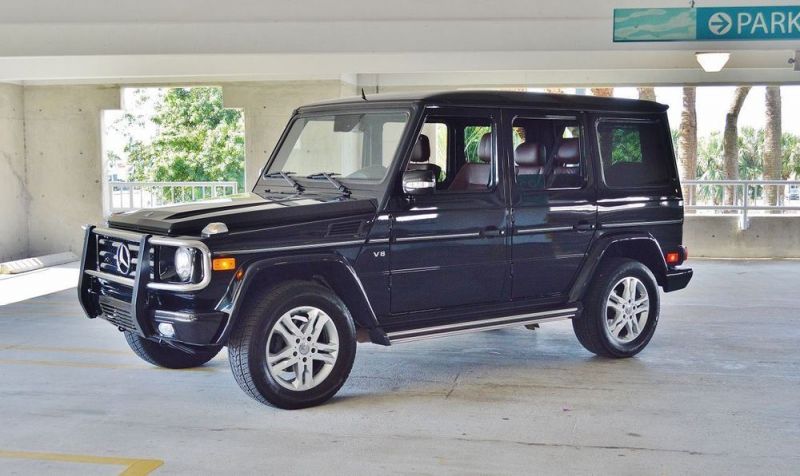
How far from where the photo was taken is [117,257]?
20.0 ft

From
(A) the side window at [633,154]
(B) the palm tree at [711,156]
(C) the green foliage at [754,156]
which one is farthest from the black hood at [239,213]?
(B) the palm tree at [711,156]

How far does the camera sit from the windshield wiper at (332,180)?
6391mm

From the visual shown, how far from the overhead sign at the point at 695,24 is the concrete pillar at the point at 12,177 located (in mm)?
9965

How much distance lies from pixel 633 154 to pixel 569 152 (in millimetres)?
774

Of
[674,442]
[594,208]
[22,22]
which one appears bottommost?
Result: [674,442]

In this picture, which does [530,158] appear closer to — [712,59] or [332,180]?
[332,180]

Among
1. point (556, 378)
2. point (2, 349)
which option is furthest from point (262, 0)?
point (556, 378)

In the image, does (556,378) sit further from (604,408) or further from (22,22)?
(22,22)

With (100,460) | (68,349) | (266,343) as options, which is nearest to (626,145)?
(266,343)

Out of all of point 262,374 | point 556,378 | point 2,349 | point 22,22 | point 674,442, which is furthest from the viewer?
point 22,22

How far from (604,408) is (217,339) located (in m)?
2.45

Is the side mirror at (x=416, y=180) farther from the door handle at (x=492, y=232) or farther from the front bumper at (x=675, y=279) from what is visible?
the front bumper at (x=675, y=279)

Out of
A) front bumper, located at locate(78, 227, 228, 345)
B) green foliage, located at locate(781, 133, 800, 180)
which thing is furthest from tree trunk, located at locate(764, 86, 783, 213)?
front bumper, located at locate(78, 227, 228, 345)

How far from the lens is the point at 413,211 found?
6250 mm
